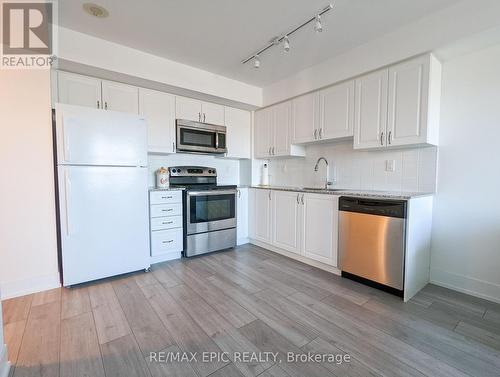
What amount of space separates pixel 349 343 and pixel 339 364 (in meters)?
0.22

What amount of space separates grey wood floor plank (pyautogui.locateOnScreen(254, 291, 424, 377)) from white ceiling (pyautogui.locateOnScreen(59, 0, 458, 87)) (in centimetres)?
249

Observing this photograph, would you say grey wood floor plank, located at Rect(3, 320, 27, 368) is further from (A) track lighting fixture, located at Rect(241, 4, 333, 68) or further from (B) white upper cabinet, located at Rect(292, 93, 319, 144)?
(B) white upper cabinet, located at Rect(292, 93, 319, 144)

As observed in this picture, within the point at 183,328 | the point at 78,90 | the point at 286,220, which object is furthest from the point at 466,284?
the point at 78,90

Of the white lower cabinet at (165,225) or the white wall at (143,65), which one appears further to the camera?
the white lower cabinet at (165,225)

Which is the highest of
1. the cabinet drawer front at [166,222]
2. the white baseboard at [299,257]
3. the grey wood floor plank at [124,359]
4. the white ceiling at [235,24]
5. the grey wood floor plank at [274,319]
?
the white ceiling at [235,24]

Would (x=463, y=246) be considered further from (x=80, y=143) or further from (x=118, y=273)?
(x=80, y=143)

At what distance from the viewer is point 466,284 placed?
227cm

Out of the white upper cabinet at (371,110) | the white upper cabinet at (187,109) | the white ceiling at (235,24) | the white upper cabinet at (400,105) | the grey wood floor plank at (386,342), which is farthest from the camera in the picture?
the white upper cabinet at (187,109)

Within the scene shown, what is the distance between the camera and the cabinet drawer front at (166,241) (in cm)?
293

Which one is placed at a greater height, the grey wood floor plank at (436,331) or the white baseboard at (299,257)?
the white baseboard at (299,257)

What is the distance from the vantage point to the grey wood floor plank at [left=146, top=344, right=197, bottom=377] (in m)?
1.34

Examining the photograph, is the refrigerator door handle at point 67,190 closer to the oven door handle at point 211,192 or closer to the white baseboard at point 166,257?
the white baseboard at point 166,257

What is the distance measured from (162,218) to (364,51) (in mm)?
2936

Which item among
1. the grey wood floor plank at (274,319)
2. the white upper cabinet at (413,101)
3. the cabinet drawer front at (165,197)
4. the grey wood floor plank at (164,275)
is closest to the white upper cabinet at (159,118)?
the cabinet drawer front at (165,197)
